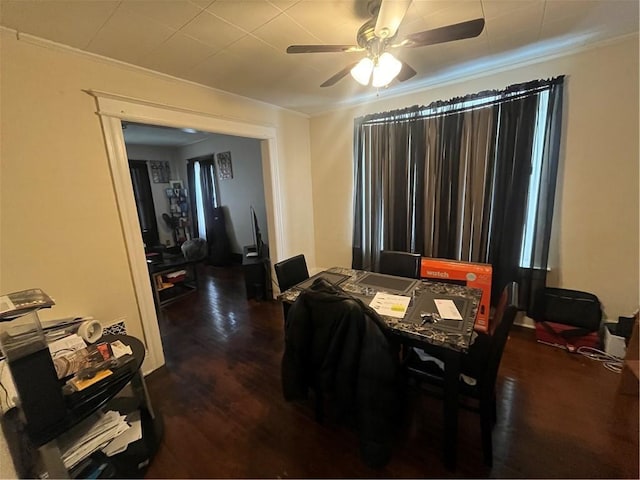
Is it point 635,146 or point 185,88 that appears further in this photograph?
point 185,88

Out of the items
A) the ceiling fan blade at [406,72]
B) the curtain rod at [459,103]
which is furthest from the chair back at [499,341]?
the curtain rod at [459,103]

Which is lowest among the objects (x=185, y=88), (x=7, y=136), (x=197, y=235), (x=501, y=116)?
(x=197, y=235)

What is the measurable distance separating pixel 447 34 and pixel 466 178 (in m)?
1.67

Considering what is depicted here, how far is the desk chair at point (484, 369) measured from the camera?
47.9 inches

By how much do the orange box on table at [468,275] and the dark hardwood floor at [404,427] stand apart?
0.35 metres

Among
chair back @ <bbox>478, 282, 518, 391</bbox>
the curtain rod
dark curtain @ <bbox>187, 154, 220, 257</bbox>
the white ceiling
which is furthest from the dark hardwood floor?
dark curtain @ <bbox>187, 154, 220, 257</bbox>

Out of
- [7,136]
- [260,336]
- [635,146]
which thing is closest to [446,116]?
[635,146]

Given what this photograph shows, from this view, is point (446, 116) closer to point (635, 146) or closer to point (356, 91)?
point (356, 91)

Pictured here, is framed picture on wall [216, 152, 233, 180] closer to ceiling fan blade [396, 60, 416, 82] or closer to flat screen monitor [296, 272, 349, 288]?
flat screen monitor [296, 272, 349, 288]

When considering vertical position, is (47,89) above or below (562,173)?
above

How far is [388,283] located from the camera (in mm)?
1991

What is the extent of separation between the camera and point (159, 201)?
558 cm

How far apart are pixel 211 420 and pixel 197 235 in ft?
16.1

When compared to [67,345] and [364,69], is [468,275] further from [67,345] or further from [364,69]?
[67,345]
